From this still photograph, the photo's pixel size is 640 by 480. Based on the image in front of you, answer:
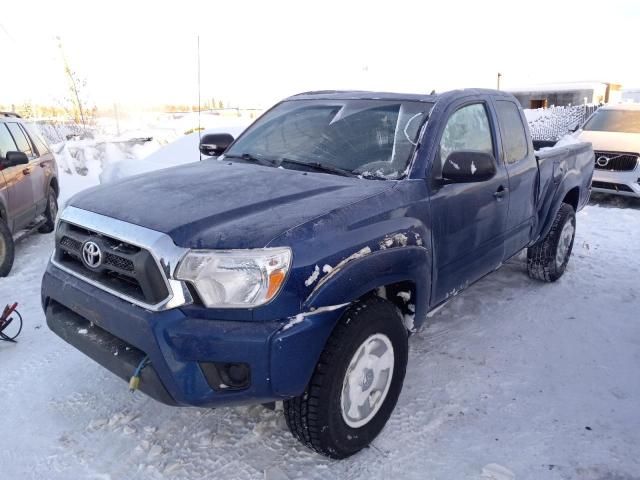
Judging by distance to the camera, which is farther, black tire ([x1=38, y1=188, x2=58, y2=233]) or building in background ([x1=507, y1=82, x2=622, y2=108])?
building in background ([x1=507, y1=82, x2=622, y2=108])

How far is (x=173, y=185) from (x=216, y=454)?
56.1 inches

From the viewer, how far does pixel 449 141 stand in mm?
3270

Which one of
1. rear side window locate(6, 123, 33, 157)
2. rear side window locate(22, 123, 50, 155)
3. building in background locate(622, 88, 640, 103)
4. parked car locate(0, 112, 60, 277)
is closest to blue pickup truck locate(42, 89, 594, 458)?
parked car locate(0, 112, 60, 277)

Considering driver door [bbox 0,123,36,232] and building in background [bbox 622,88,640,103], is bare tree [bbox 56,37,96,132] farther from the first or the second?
building in background [bbox 622,88,640,103]

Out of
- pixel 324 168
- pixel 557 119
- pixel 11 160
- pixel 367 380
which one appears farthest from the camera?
pixel 557 119

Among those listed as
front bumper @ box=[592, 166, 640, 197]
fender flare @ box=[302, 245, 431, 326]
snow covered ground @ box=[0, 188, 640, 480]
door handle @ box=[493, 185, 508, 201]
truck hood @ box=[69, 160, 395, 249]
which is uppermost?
truck hood @ box=[69, 160, 395, 249]

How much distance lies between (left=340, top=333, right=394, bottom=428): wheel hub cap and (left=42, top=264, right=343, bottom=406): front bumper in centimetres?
32

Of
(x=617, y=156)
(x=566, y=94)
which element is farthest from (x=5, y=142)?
(x=566, y=94)

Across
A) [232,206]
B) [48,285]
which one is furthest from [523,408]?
[48,285]

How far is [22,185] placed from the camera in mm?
5988

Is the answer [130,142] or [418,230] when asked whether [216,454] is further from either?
[130,142]

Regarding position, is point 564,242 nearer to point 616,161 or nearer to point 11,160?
point 616,161

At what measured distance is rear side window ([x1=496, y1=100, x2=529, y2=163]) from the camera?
3.97 m

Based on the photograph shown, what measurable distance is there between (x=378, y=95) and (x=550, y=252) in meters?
2.52
